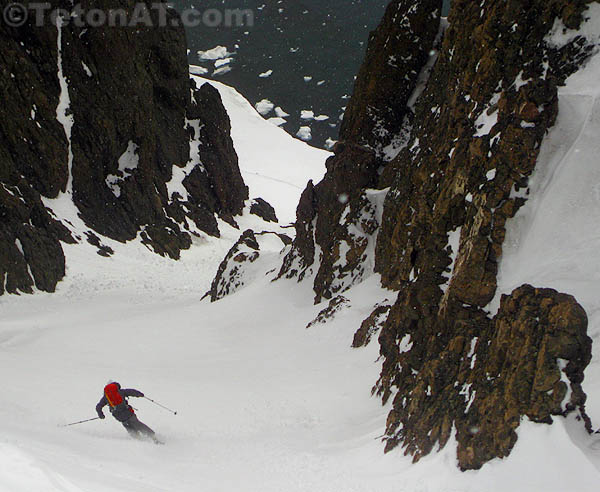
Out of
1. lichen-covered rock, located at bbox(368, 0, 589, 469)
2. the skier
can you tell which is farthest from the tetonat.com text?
the skier

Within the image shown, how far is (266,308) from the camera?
1973 centimetres

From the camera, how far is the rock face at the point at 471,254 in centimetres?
604

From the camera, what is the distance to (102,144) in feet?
110

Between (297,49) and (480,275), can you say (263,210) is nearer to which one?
(297,49)

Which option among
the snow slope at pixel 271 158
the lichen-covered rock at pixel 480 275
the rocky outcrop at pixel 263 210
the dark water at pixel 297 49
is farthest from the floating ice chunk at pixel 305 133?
the lichen-covered rock at pixel 480 275

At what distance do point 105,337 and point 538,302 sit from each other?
15.1m

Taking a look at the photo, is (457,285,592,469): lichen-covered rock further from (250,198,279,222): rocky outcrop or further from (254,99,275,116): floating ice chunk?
(254,99,275,116): floating ice chunk

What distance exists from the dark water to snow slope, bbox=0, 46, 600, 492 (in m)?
60.5

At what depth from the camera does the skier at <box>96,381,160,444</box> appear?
9.45 metres

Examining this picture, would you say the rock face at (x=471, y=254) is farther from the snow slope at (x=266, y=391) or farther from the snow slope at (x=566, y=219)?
the snow slope at (x=266, y=391)

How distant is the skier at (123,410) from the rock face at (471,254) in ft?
14.5

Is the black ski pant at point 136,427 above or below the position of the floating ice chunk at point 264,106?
above

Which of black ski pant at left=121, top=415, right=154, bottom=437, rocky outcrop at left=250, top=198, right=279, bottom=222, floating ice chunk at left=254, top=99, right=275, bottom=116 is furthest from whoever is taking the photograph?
floating ice chunk at left=254, top=99, right=275, bottom=116

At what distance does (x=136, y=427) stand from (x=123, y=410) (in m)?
0.42
